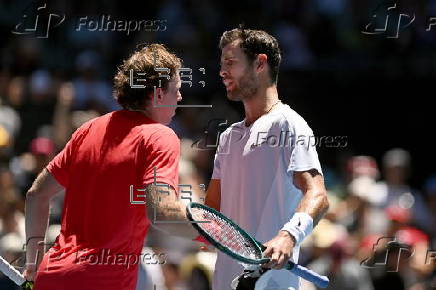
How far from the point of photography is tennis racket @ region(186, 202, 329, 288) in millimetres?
4816

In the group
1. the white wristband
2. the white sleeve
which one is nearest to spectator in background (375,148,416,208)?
the white sleeve

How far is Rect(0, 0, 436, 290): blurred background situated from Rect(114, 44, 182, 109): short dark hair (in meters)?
3.84

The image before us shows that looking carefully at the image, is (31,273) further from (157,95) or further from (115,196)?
(157,95)

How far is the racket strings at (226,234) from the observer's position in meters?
4.94

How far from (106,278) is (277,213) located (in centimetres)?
99

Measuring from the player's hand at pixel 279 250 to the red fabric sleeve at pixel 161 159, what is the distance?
1.66ft

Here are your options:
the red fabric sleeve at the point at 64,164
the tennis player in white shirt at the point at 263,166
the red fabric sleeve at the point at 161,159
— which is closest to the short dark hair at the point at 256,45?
the tennis player in white shirt at the point at 263,166

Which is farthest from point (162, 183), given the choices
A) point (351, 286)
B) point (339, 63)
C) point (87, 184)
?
point (339, 63)

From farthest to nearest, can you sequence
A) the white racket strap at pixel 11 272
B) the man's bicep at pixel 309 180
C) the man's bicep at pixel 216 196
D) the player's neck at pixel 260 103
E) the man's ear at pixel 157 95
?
the man's bicep at pixel 216 196, the player's neck at pixel 260 103, the white racket strap at pixel 11 272, the man's bicep at pixel 309 180, the man's ear at pixel 157 95

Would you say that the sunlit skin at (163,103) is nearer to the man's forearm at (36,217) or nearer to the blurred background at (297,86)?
the man's forearm at (36,217)

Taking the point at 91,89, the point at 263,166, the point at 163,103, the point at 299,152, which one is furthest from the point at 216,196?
the point at 91,89

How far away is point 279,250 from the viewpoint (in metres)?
4.86

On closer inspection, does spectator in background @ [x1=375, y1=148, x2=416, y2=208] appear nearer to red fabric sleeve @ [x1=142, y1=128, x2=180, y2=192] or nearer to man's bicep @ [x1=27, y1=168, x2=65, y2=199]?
man's bicep @ [x1=27, y1=168, x2=65, y2=199]

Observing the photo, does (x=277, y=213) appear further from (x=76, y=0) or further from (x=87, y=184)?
(x=76, y=0)
